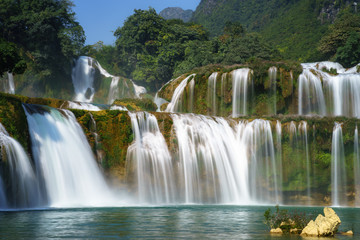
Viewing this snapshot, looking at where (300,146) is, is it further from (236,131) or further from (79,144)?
(79,144)

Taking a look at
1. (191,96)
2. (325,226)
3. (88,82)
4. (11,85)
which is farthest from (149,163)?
(88,82)

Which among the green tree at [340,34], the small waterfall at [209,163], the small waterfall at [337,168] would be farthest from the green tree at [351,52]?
the small waterfall at [209,163]

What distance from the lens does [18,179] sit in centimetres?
1970

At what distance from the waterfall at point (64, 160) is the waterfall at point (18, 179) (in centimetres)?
70

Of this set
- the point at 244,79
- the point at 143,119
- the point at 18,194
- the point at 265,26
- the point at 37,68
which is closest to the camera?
the point at 18,194

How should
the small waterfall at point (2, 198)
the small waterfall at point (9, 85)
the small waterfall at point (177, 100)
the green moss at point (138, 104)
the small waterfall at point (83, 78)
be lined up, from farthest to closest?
the small waterfall at point (83, 78), the small waterfall at point (9, 85), the small waterfall at point (177, 100), the green moss at point (138, 104), the small waterfall at point (2, 198)

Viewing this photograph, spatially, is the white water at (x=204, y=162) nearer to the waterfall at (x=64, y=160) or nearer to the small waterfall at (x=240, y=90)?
the waterfall at (x=64, y=160)

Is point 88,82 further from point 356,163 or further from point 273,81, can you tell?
point 356,163

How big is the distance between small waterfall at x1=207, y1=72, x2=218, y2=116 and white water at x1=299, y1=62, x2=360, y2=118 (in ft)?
22.0

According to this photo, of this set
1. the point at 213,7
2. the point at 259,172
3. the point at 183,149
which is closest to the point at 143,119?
the point at 183,149

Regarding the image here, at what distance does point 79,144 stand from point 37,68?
3479 centimetres

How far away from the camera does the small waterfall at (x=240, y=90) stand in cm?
3603

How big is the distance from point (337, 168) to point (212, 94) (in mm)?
12131

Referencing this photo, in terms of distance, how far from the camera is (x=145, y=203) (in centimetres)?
2477
